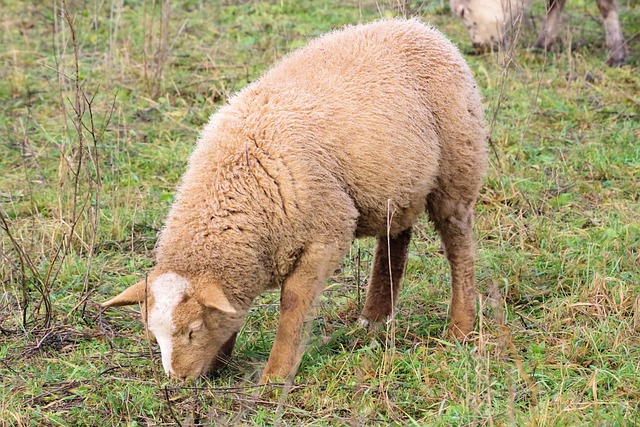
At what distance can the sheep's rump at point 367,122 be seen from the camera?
4.87 metres

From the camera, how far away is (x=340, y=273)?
647 cm

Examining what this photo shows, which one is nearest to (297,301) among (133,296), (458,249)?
(133,296)

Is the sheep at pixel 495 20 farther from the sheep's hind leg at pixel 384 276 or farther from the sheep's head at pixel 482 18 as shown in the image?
the sheep's hind leg at pixel 384 276

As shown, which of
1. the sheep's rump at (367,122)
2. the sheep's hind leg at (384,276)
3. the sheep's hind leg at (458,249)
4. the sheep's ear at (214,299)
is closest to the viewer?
the sheep's ear at (214,299)

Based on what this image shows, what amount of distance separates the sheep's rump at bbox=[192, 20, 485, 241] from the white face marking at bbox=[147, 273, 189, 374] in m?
0.67

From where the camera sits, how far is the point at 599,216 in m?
6.88

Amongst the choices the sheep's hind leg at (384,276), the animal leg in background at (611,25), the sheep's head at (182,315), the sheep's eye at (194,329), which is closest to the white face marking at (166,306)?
the sheep's head at (182,315)

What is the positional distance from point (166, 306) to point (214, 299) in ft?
0.82

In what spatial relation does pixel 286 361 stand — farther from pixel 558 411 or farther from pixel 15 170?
pixel 15 170

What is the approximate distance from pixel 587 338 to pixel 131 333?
2.60m

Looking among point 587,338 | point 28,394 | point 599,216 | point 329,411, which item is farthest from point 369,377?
point 599,216

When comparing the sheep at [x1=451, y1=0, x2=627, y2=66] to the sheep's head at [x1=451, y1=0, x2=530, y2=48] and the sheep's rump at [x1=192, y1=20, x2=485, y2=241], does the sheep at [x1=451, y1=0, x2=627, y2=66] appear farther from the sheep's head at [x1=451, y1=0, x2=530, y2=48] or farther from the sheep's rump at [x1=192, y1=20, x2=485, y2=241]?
the sheep's rump at [x1=192, y1=20, x2=485, y2=241]

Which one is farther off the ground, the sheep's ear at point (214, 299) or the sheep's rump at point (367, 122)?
the sheep's rump at point (367, 122)

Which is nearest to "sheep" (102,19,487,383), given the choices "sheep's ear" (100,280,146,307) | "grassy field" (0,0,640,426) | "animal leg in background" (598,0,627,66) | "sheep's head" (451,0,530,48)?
"sheep's ear" (100,280,146,307)
